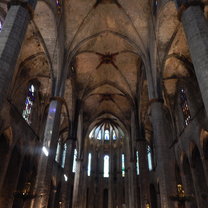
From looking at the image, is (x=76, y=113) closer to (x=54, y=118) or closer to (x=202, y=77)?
(x=54, y=118)

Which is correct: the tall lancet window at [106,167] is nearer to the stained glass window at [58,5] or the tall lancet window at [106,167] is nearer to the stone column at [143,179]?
the stone column at [143,179]

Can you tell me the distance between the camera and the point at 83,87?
22297 mm


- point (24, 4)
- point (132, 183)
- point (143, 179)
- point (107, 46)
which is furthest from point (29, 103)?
point (132, 183)

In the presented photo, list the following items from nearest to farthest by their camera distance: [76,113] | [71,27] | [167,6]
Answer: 1. [167,6]
2. [71,27]
3. [76,113]

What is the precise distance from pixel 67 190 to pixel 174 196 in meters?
10.7

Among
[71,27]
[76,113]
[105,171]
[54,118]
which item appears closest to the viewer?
[54,118]

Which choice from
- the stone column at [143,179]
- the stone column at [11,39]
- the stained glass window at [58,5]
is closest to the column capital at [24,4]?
the stone column at [11,39]

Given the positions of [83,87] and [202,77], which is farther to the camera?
[83,87]

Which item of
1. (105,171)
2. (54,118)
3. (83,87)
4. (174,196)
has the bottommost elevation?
(174,196)

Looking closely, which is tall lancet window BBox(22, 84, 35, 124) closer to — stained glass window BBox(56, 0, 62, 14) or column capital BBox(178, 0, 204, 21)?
stained glass window BBox(56, 0, 62, 14)

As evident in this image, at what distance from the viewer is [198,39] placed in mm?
7219

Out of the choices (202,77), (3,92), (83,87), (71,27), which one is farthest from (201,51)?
(83,87)

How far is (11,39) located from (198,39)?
242 inches

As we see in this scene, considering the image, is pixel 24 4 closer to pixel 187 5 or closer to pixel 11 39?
pixel 11 39
